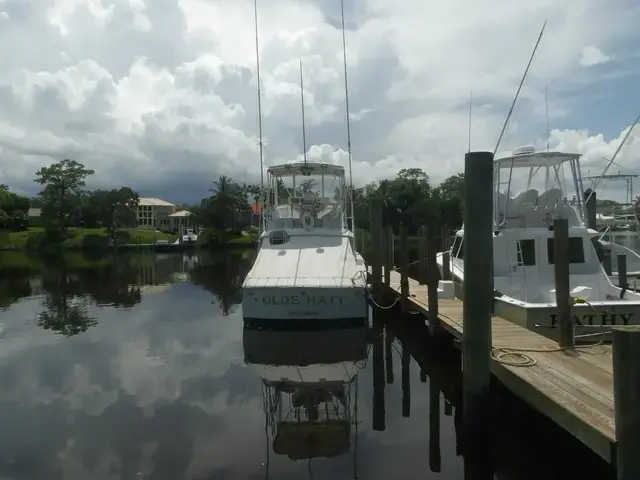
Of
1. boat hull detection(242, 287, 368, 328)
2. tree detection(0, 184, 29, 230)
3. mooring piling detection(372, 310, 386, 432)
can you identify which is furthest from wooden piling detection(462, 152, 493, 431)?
tree detection(0, 184, 29, 230)

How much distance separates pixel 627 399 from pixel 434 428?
4.78m

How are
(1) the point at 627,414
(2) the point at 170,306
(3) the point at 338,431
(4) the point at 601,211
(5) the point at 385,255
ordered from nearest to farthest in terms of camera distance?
(1) the point at 627,414 < (3) the point at 338,431 < (5) the point at 385,255 < (2) the point at 170,306 < (4) the point at 601,211

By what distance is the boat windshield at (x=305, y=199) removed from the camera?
20219 millimetres

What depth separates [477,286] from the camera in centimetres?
812

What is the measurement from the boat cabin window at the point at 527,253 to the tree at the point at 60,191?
241ft

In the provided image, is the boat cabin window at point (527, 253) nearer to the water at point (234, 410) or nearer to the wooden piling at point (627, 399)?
the water at point (234, 410)

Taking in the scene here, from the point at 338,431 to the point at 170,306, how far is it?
53.5 ft

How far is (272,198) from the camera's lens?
21.7 metres

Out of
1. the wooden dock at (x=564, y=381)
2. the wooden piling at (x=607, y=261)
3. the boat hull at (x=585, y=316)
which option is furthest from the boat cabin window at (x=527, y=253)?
the wooden piling at (x=607, y=261)

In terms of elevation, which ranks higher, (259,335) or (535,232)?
(535,232)

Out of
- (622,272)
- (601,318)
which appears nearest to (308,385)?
(601,318)

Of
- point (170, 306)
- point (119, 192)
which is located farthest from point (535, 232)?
point (119, 192)

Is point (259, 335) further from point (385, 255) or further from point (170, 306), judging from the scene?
point (170, 306)

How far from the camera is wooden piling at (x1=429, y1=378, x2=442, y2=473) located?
827cm
